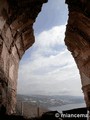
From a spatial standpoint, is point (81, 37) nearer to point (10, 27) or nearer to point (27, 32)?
point (27, 32)

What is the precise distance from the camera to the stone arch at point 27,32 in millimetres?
8516

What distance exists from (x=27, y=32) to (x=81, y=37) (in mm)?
2845

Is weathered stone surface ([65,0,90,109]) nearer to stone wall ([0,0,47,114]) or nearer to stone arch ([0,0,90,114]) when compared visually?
stone arch ([0,0,90,114])

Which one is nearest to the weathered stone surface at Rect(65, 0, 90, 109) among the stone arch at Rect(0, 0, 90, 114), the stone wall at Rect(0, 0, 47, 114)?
the stone arch at Rect(0, 0, 90, 114)

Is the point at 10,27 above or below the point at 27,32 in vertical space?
below

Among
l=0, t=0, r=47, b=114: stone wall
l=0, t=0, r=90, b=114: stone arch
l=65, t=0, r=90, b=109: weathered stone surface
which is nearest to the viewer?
l=0, t=0, r=47, b=114: stone wall

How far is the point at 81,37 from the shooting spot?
10.7 meters

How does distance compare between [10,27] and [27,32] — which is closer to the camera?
[10,27]

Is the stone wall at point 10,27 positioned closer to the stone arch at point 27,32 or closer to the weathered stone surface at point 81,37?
the stone arch at point 27,32

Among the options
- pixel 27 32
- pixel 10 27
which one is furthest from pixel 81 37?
pixel 10 27

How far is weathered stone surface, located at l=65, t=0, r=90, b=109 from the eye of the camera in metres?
9.39

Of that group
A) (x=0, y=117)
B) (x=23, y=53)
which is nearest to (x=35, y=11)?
(x=23, y=53)

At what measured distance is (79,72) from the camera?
12.7 m

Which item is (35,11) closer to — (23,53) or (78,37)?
(78,37)
